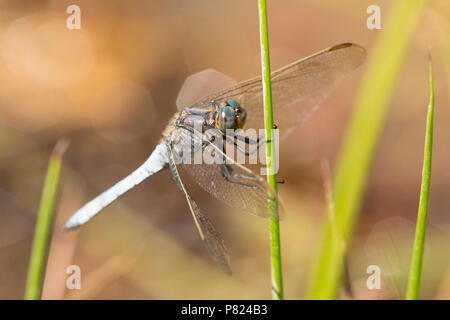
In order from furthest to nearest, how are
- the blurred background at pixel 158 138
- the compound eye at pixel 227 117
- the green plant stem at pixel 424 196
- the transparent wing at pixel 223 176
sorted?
the blurred background at pixel 158 138 → the compound eye at pixel 227 117 → the transparent wing at pixel 223 176 → the green plant stem at pixel 424 196

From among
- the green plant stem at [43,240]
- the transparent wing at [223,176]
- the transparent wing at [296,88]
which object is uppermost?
the transparent wing at [296,88]

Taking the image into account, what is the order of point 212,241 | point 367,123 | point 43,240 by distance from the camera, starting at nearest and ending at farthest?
1. point 43,240
2. point 212,241
3. point 367,123

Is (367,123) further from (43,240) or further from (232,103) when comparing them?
(43,240)

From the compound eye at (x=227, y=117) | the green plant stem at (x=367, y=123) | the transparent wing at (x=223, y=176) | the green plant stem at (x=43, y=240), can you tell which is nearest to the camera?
the green plant stem at (x=43, y=240)

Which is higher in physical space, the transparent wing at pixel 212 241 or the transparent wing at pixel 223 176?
the transparent wing at pixel 223 176

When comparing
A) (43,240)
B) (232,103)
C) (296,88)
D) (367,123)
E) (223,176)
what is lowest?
(43,240)

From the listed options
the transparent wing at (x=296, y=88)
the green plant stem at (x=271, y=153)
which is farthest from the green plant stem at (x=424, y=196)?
the transparent wing at (x=296, y=88)

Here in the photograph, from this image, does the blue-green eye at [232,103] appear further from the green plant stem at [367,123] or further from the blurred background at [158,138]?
the blurred background at [158,138]

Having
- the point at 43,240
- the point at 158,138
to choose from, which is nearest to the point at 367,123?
the point at 43,240
